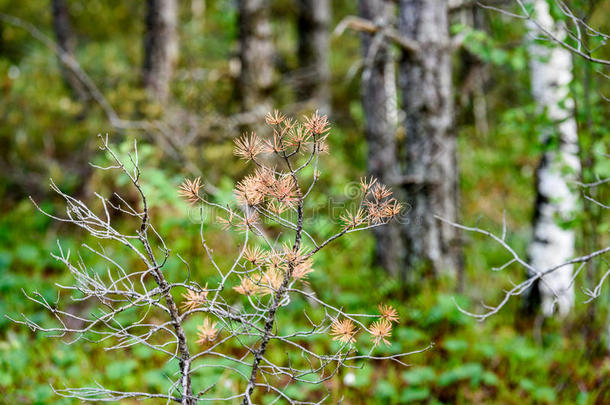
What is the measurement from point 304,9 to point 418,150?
6766mm

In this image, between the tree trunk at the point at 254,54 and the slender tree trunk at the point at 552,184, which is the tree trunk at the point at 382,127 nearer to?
the slender tree trunk at the point at 552,184

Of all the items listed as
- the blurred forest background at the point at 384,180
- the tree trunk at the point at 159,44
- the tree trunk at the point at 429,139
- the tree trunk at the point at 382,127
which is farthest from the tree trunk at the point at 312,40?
the tree trunk at the point at 429,139

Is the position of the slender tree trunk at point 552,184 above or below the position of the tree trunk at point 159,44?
below

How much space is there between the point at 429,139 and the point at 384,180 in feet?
3.09

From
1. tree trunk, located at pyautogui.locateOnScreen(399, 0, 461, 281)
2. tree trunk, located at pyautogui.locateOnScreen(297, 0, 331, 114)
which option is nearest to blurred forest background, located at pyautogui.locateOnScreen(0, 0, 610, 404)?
tree trunk, located at pyautogui.locateOnScreen(399, 0, 461, 281)

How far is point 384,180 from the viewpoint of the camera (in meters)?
4.92

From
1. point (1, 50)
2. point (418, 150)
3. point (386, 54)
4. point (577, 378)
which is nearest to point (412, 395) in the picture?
point (577, 378)

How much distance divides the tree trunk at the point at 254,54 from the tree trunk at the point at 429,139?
8.24ft

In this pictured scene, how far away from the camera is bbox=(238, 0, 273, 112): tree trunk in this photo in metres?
6.09

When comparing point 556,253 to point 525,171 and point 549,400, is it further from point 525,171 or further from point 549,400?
point 525,171

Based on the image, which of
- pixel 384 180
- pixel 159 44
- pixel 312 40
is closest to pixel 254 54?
pixel 159 44

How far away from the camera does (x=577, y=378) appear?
3498mm

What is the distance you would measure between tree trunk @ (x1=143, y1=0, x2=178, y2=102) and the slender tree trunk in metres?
4.98

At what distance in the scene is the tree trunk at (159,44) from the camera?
683 centimetres
